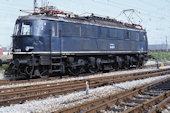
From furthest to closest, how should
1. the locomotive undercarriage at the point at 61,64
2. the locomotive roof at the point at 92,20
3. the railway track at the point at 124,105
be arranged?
the locomotive roof at the point at 92,20 → the locomotive undercarriage at the point at 61,64 → the railway track at the point at 124,105

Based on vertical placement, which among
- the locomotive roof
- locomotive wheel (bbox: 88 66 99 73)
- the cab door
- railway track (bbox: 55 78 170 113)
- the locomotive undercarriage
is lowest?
railway track (bbox: 55 78 170 113)

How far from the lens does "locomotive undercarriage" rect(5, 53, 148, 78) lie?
12327 mm

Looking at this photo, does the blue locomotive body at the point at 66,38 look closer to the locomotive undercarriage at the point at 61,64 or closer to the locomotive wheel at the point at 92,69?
the locomotive undercarriage at the point at 61,64

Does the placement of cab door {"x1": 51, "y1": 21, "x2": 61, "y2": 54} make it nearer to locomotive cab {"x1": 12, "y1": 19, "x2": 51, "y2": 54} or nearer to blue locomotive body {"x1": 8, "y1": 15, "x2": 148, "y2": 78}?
blue locomotive body {"x1": 8, "y1": 15, "x2": 148, "y2": 78}

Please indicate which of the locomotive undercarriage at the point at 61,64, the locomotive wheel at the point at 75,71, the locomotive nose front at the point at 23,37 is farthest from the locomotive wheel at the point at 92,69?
the locomotive nose front at the point at 23,37

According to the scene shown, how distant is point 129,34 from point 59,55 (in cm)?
953

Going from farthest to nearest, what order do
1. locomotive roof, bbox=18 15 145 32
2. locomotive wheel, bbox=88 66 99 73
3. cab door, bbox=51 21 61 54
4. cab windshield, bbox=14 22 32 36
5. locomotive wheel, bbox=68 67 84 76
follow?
locomotive wheel, bbox=88 66 99 73, locomotive wheel, bbox=68 67 84 76, cab door, bbox=51 21 61 54, locomotive roof, bbox=18 15 145 32, cab windshield, bbox=14 22 32 36

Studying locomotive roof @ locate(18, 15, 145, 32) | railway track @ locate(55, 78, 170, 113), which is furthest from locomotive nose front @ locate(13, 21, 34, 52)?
railway track @ locate(55, 78, 170, 113)

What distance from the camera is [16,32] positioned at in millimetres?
13141

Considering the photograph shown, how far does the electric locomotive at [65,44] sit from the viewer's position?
1248 cm

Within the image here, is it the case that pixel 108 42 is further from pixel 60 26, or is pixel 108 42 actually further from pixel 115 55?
pixel 60 26

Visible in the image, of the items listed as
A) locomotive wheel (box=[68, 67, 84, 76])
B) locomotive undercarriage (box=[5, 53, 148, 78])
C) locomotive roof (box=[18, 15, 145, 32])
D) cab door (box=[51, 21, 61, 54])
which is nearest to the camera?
locomotive undercarriage (box=[5, 53, 148, 78])

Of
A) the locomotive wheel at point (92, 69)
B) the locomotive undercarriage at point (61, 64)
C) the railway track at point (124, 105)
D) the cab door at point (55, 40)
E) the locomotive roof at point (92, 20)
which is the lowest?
the railway track at point (124, 105)

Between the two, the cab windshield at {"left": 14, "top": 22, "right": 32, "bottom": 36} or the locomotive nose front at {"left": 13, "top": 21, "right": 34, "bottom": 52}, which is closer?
the locomotive nose front at {"left": 13, "top": 21, "right": 34, "bottom": 52}
